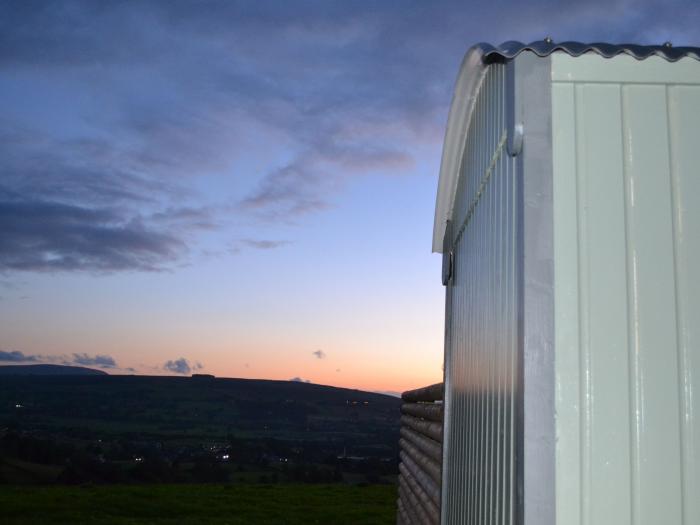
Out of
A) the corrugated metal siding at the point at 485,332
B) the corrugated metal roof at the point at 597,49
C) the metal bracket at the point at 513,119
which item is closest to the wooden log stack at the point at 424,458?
the corrugated metal siding at the point at 485,332

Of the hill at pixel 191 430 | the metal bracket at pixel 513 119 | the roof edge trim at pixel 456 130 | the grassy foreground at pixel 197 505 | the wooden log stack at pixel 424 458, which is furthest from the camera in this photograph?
the hill at pixel 191 430

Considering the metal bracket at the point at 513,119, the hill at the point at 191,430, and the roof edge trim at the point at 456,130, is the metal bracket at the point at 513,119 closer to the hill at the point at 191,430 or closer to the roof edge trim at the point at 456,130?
the roof edge trim at the point at 456,130

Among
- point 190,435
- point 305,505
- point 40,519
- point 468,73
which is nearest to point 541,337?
point 468,73

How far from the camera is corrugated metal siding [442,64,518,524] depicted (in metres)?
2.99

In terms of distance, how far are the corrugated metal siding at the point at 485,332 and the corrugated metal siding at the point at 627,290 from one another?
233 millimetres

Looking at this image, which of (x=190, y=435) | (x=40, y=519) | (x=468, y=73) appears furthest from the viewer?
(x=190, y=435)

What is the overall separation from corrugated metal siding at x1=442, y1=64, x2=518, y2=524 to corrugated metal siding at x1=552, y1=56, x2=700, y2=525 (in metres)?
0.23

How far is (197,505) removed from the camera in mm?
23172

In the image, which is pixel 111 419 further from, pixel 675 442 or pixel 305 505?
pixel 675 442

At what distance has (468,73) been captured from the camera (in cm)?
377

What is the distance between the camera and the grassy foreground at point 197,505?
20.4 meters

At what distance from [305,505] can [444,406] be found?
1970 centimetres

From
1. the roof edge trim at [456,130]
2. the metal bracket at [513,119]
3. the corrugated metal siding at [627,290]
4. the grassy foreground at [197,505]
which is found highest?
the roof edge trim at [456,130]

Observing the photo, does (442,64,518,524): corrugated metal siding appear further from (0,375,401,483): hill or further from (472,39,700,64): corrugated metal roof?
Answer: (0,375,401,483): hill
